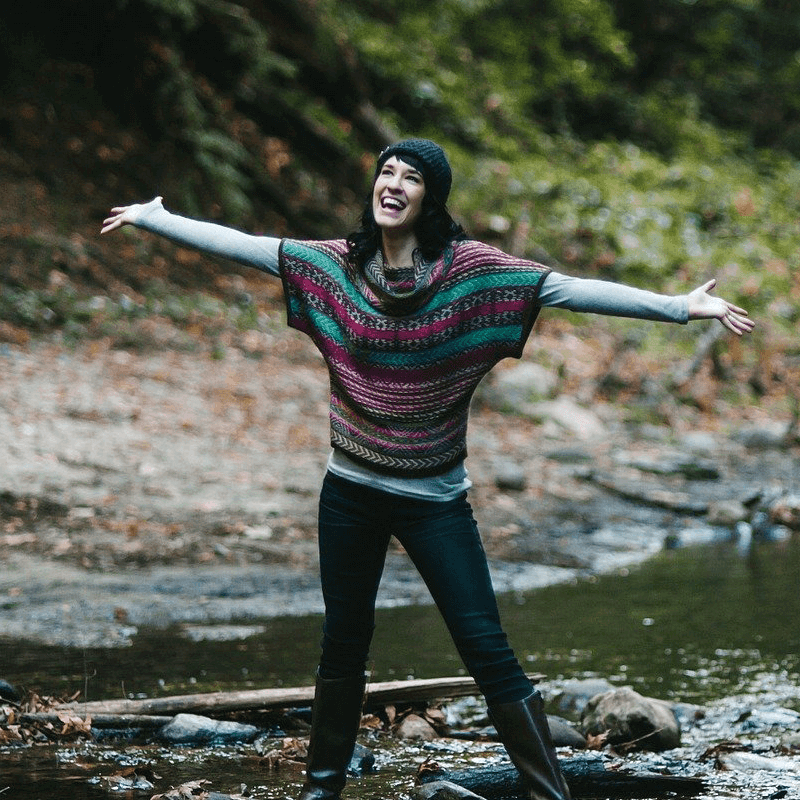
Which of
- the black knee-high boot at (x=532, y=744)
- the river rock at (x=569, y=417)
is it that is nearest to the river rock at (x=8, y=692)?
the black knee-high boot at (x=532, y=744)

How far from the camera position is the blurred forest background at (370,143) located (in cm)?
1522

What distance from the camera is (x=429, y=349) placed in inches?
139

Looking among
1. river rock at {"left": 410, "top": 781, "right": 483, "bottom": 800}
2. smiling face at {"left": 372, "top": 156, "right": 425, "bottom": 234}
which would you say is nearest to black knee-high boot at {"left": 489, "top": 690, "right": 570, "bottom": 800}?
river rock at {"left": 410, "top": 781, "right": 483, "bottom": 800}

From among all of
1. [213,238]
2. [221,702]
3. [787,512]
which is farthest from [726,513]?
[213,238]

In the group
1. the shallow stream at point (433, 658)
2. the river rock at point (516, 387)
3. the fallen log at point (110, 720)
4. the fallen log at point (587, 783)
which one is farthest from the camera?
the river rock at point (516, 387)

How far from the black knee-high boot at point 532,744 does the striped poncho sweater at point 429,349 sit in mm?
757

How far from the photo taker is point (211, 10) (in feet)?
53.5

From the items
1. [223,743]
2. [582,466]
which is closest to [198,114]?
[582,466]

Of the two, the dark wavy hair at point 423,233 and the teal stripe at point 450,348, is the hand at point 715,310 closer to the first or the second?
the teal stripe at point 450,348

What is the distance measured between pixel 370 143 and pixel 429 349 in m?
16.3

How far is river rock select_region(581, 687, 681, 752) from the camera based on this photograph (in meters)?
4.79

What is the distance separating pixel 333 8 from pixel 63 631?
1522cm

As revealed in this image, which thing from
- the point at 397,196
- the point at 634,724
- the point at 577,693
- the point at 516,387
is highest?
the point at 516,387

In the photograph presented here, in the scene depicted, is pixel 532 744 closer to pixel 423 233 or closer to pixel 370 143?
pixel 423 233
